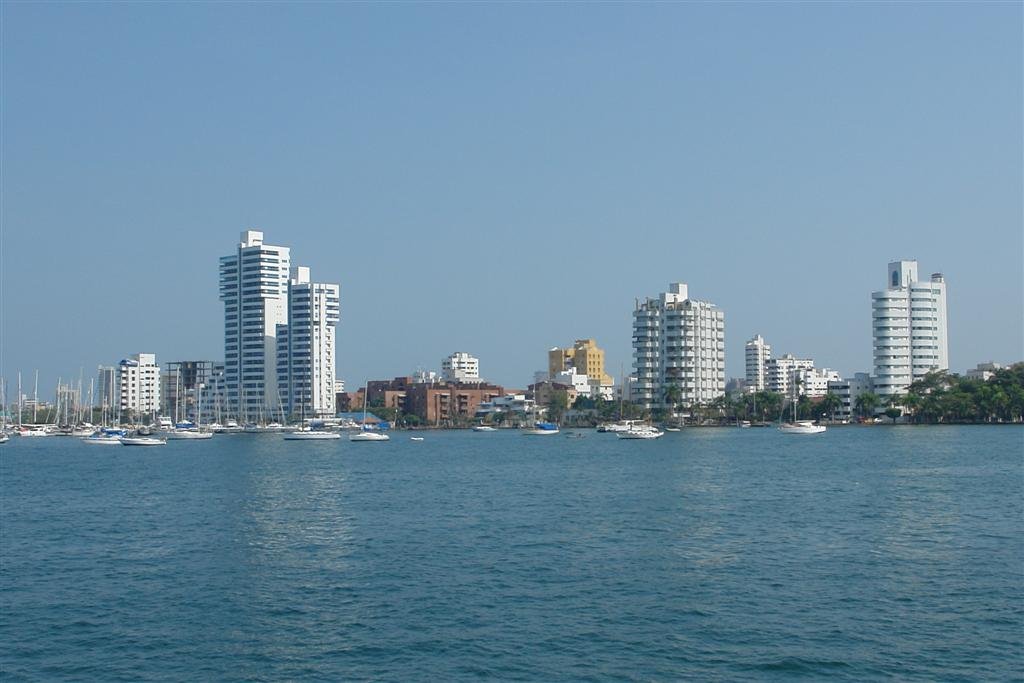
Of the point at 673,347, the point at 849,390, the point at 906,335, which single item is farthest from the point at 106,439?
the point at 849,390

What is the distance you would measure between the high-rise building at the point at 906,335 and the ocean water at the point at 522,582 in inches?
4351

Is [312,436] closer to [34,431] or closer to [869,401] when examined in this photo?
[34,431]

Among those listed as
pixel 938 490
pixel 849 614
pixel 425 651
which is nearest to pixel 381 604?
pixel 425 651

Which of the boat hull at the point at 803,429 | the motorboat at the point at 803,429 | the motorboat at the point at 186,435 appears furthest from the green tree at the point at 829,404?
the motorboat at the point at 186,435

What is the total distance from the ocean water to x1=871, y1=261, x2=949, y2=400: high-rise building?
363 feet

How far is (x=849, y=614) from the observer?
23219 millimetres

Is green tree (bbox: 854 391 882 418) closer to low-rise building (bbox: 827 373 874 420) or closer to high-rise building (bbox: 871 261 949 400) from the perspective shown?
high-rise building (bbox: 871 261 949 400)

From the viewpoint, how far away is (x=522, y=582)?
27188mm

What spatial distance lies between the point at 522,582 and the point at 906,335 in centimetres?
14812

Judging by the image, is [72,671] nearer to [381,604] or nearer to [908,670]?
[381,604]

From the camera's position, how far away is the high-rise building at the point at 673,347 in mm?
161000

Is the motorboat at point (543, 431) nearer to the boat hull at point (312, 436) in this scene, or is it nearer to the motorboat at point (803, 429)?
the boat hull at point (312, 436)

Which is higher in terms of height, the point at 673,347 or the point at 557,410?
the point at 673,347

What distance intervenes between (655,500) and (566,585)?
20.6 metres
